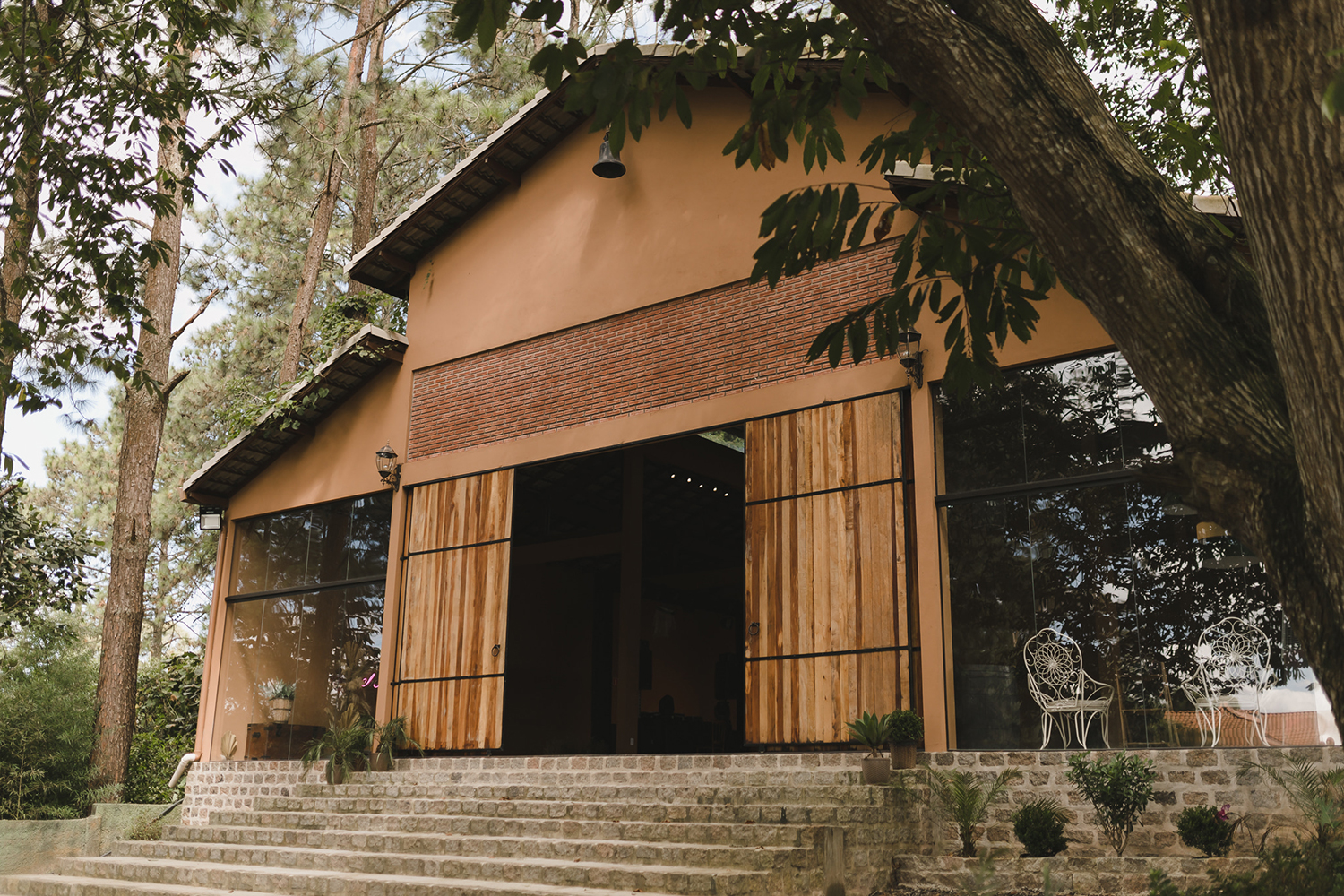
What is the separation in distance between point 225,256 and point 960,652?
58.5 feet

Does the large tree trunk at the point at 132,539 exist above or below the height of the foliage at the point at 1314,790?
above

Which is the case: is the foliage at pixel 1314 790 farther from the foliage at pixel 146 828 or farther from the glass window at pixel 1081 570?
the foliage at pixel 146 828

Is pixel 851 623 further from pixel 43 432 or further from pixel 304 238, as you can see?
pixel 43 432

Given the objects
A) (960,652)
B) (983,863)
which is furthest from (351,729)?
(983,863)

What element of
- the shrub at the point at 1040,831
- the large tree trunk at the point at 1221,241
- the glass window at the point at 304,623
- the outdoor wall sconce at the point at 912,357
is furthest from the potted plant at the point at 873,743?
the glass window at the point at 304,623

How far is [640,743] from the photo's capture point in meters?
16.3

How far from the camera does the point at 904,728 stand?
285 inches

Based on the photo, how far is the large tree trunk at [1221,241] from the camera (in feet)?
7.79

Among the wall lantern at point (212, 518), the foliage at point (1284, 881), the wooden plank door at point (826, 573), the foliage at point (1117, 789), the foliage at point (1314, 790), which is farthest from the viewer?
the wall lantern at point (212, 518)

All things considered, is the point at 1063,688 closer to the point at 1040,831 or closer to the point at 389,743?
the point at 1040,831

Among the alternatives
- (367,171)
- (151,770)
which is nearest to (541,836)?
(151,770)

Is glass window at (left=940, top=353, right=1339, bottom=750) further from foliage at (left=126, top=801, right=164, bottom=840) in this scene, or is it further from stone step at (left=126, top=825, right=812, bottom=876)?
foliage at (left=126, top=801, right=164, bottom=840)

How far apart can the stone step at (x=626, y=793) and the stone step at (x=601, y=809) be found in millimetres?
74

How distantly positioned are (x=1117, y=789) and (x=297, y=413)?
28.1 feet
